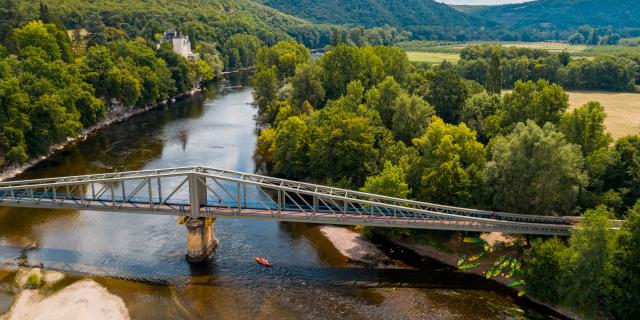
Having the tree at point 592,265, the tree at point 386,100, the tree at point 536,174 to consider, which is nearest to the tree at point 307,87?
the tree at point 386,100

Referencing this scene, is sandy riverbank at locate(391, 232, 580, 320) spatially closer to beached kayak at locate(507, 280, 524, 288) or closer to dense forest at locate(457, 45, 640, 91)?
beached kayak at locate(507, 280, 524, 288)

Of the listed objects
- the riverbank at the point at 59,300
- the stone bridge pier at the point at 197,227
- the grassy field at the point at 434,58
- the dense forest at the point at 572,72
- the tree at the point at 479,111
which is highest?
the grassy field at the point at 434,58

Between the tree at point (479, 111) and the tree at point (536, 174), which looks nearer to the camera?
the tree at point (536, 174)

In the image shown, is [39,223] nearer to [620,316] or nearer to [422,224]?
[422,224]

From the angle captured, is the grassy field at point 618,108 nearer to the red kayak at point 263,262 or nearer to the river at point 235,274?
the river at point 235,274

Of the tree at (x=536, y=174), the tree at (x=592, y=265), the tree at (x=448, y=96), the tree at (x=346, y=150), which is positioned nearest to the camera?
the tree at (x=592, y=265)

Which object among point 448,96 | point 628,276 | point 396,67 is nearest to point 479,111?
point 448,96
